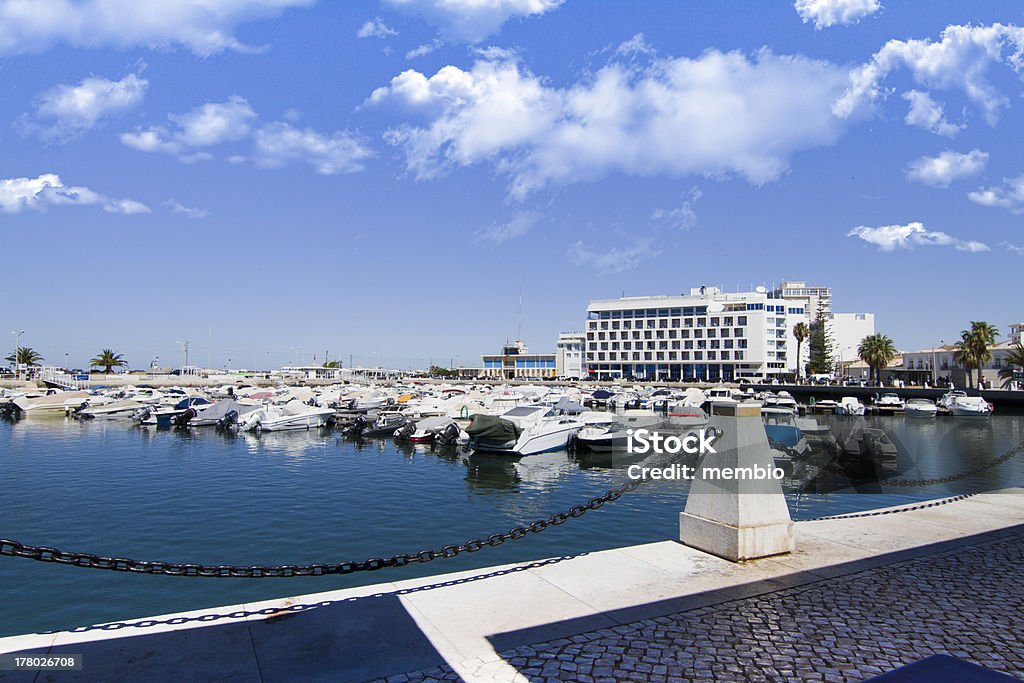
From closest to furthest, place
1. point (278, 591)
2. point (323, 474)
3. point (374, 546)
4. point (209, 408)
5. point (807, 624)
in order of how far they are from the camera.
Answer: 1. point (807, 624)
2. point (278, 591)
3. point (374, 546)
4. point (323, 474)
5. point (209, 408)

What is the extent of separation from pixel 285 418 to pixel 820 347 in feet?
411

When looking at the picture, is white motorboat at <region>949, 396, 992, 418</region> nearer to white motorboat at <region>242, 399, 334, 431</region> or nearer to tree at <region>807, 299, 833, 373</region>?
white motorboat at <region>242, 399, 334, 431</region>

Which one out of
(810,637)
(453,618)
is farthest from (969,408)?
(453,618)

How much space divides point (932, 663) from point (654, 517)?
14.9 m

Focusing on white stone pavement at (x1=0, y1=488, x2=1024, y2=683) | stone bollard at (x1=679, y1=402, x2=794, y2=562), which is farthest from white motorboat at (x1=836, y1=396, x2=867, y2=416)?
stone bollard at (x1=679, y1=402, x2=794, y2=562)

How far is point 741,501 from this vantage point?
8.38 m

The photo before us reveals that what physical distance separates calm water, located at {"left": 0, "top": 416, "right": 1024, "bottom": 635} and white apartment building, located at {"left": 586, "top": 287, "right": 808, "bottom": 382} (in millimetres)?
93507

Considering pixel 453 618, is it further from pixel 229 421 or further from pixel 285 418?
pixel 229 421

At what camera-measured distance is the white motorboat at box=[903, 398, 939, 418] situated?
203ft

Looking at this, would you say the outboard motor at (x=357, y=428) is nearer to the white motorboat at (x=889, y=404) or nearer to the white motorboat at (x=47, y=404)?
the white motorboat at (x=47, y=404)

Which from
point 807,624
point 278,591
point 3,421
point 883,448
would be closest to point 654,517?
point 278,591

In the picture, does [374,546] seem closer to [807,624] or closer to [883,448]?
[807,624]

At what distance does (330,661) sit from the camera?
5.58 meters

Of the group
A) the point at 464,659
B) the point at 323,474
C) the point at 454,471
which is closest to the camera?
the point at 464,659
